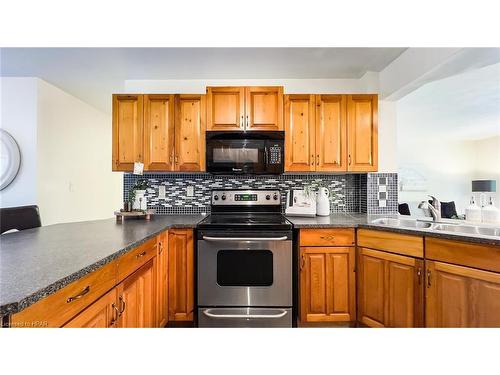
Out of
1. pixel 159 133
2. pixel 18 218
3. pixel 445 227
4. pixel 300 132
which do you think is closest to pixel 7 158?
pixel 18 218

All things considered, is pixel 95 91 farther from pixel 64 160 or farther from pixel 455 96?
pixel 455 96

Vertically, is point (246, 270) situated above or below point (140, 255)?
below

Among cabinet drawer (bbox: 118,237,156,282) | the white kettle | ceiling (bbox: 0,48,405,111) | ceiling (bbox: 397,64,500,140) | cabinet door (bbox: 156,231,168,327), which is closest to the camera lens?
cabinet drawer (bbox: 118,237,156,282)

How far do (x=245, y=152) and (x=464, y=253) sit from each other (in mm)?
1664

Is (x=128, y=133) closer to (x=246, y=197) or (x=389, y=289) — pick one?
(x=246, y=197)

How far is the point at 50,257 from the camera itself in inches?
36.2

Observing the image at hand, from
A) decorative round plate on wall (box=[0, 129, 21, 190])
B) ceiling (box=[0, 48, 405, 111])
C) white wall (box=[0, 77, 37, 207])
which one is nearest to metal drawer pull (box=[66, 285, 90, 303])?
ceiling (box=[0, 48, 405, 111])

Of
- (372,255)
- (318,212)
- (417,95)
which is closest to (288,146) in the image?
(318,212)

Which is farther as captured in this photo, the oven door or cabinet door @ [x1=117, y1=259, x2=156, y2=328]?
the oven door

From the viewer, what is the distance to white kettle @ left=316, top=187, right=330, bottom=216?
233cm

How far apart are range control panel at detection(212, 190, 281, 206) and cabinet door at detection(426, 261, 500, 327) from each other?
1.33m

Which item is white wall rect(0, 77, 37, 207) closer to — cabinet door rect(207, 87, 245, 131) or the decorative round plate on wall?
the decorative round plate on wall

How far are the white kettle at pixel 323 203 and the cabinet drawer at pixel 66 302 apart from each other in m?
1.86
